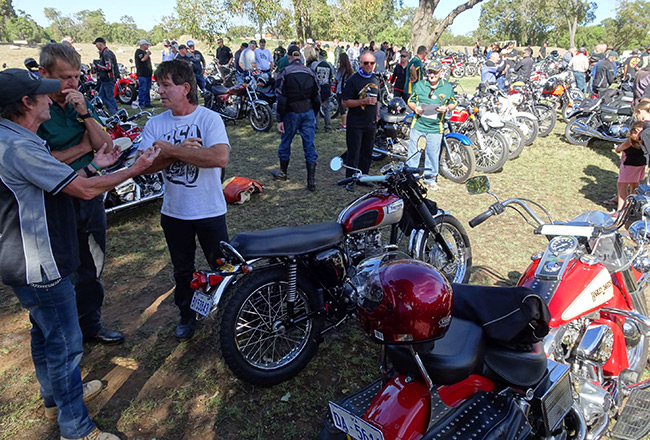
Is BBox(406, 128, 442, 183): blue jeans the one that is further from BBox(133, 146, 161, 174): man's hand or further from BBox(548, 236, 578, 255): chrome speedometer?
BBox(133, 146, 161, 174): man's hand

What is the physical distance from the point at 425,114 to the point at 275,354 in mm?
4425

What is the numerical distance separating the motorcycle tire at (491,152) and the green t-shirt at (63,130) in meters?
6.31

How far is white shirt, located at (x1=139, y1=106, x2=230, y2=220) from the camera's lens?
2711mm

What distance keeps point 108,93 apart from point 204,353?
10354 millimetres

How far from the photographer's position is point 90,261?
2906 mm

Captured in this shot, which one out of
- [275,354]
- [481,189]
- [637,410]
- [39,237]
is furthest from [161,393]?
[637,410]

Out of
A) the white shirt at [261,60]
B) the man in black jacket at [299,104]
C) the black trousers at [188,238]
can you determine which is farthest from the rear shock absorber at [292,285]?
the white shirt at [261,60]

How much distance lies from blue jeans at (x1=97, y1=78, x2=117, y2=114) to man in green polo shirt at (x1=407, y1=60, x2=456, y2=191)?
28.1 ft

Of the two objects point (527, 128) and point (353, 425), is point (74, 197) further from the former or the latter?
point (527, 128)

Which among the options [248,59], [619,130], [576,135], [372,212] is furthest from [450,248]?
[248,59]

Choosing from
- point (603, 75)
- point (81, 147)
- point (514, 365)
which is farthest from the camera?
point (603, 75)

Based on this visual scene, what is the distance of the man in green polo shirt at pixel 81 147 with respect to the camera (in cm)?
258

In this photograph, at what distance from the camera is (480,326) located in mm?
1733

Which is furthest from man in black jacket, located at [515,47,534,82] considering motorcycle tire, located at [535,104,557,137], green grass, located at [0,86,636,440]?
green grass, located at [0,86,636,440]
